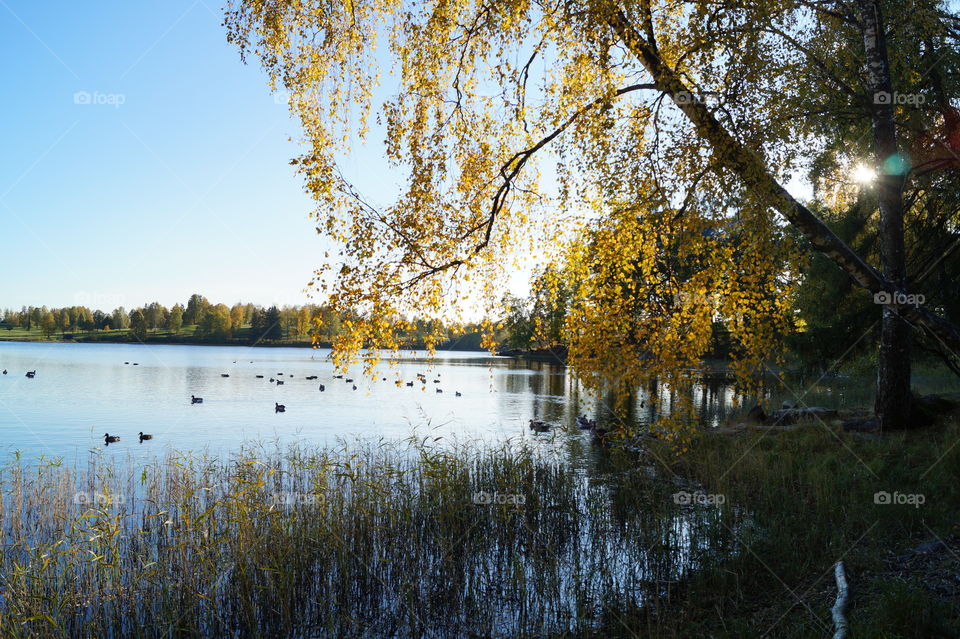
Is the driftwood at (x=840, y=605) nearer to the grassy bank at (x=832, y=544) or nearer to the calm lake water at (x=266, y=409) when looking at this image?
the grassy bank at (x=832, y=544)

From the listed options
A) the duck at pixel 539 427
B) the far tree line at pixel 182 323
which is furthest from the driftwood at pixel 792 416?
the far tree line at pixel 182 323

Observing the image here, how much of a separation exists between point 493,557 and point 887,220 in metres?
9.39

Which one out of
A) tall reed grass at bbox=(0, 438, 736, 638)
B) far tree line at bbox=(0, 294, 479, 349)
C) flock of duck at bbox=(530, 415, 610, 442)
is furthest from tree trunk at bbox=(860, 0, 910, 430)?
far tree line at bbox=(0, 294, 479, 349)

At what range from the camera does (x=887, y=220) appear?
1105cm

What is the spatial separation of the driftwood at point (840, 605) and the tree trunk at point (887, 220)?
358 centimetres

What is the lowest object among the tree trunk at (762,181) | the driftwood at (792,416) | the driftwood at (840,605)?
the driftwood at (840,605)

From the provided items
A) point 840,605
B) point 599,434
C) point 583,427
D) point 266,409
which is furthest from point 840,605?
point 266,409

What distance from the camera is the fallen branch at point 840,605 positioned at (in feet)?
16.1

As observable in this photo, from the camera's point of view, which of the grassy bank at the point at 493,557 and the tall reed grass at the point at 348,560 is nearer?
the grassy bank at the point at 493,557

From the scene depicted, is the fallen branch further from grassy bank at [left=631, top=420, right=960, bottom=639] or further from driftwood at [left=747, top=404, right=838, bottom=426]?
driftwood at [left=747, top=404, right=838, bottom=426]

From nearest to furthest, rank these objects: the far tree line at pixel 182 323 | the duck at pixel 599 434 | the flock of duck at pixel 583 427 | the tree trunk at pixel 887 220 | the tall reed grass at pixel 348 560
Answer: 1. the tall reed grass at pixel 348 560
2. the tree trunk at pixel 887 220
3. the duck at pixel 599 434
4. the flock of duck at pixel 583 427
5. the far tree line at pixel 182 323

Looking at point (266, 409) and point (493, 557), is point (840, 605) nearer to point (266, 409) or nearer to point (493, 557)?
point (493, 557)

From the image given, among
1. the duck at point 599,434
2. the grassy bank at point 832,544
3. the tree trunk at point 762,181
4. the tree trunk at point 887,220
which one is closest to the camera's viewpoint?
the grassy bank at point 832,544

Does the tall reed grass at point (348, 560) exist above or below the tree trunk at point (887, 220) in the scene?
below
